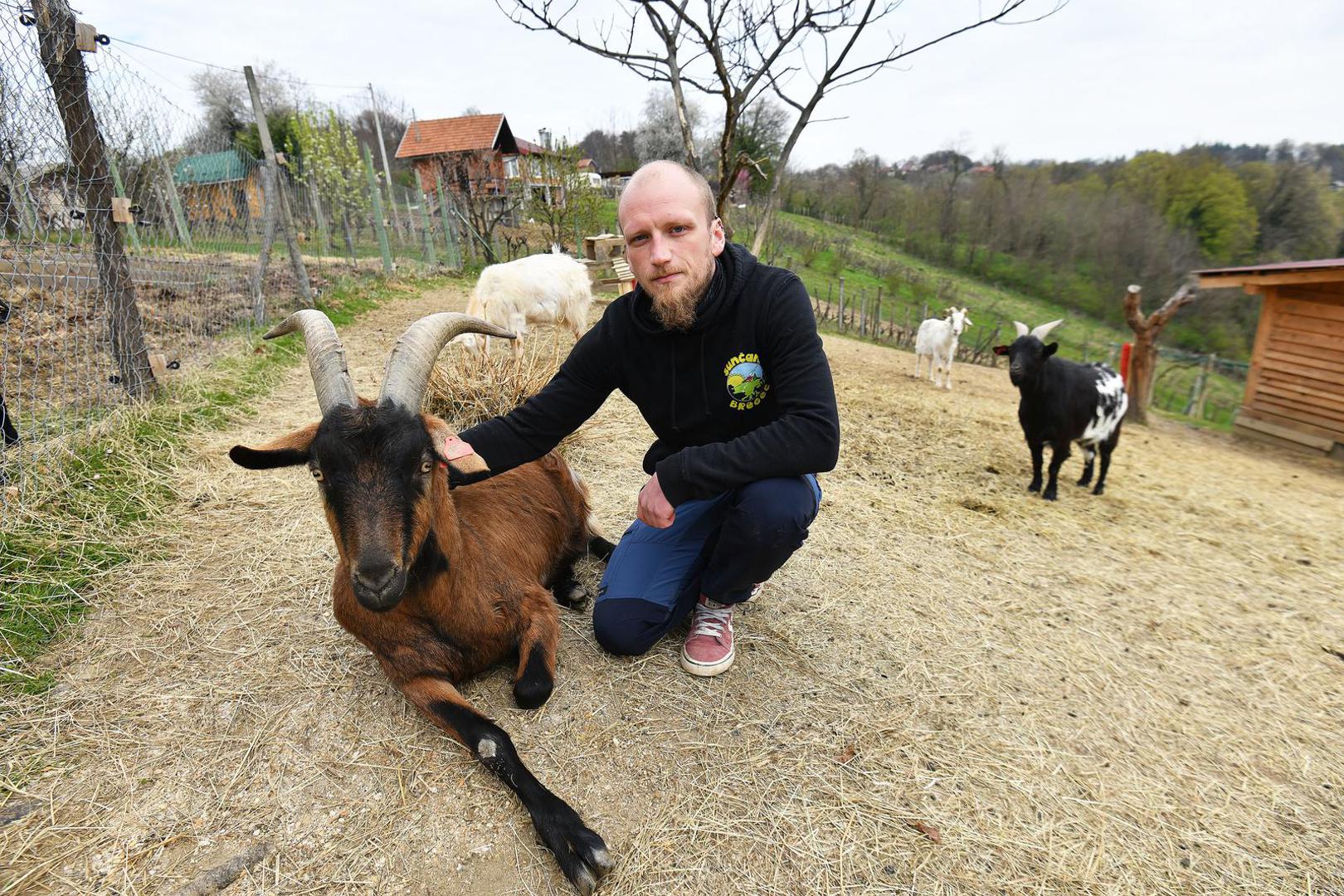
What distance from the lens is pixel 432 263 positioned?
16.2 metres

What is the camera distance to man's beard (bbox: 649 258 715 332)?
2.27 meters

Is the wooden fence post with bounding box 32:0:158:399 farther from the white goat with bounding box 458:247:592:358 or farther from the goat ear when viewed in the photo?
the goat ear

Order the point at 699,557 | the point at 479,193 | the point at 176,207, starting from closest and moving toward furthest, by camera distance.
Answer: the point at 699,557 < the point at 176,207 < the point at 479,193

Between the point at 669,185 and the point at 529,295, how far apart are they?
5.26 metres

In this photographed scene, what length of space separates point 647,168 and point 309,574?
2.60m

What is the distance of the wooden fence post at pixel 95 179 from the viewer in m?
4.07

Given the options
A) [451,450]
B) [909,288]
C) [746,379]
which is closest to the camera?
[451,450]

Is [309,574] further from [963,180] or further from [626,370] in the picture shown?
[963,180]

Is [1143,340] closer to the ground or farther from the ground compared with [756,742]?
farther from the ground

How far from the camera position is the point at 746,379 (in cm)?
238

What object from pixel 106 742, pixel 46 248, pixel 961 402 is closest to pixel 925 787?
pixel 106 742

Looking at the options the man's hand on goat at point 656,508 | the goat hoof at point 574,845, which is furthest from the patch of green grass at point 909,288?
the goat hoof at point 574,845

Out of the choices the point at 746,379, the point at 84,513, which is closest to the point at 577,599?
the point at 746,379

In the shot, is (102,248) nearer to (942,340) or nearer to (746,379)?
(746,379)
